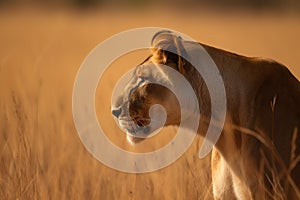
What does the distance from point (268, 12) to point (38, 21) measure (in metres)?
5.64

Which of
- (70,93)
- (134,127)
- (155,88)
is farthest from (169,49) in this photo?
(70,93)

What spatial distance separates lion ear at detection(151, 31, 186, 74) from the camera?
4227 mm

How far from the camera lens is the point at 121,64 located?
1213 cm

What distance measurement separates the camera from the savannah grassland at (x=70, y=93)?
4871 millimetres

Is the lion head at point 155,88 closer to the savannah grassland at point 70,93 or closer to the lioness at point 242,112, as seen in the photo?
the lioness at point 242,112

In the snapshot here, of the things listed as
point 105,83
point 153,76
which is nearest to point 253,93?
point 153,76

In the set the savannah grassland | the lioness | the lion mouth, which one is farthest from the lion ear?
the savannah grassland

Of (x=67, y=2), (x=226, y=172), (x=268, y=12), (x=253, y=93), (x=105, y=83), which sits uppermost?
(x=67, y=2)

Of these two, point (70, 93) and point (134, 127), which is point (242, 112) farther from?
point (70, 93)

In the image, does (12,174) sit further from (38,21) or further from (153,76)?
(38,21)

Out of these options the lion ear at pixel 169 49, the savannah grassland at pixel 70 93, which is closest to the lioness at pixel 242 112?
the lion ear at pixel 169 49

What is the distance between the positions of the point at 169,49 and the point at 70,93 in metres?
5.82

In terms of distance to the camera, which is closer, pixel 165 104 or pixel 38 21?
pixel 165 104

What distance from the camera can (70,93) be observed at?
9.97 meters
